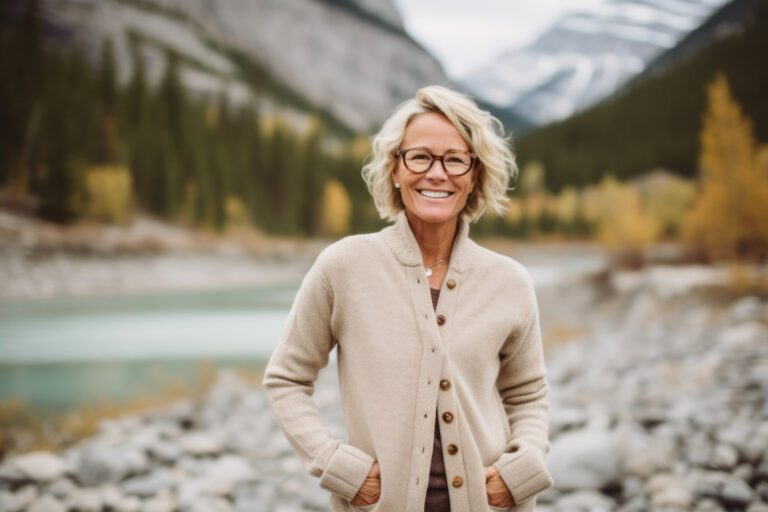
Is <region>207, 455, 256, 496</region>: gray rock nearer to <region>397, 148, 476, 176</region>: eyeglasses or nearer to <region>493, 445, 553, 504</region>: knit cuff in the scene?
<region>493, 445, 553, 504</region>: knit cuff

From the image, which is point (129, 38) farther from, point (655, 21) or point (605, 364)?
point (605, 364)

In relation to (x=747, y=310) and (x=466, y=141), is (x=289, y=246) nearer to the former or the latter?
(x=747, y=310)

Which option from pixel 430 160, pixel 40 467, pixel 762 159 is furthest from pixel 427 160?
pixel 762 159

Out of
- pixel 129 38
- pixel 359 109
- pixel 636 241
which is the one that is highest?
pixel 129 38

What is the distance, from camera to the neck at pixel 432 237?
1348mm

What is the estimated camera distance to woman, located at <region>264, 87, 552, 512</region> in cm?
123

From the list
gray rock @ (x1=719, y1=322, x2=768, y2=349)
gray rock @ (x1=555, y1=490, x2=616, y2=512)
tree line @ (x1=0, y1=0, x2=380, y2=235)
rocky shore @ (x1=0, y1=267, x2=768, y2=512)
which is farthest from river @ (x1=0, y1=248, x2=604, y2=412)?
gray rock @ (x1=555, y1=490, x2=616, y2=512)

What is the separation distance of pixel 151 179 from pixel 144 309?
447cm

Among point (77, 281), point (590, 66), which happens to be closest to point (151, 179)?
point (77, 281)

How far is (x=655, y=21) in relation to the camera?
14625 millimetres

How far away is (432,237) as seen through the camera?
4.43 feet

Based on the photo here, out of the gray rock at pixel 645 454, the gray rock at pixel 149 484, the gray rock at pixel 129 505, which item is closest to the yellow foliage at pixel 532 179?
the gray rock at pixel 645 454

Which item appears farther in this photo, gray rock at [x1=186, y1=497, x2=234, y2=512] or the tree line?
the tree line

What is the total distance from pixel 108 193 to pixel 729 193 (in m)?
14.8
